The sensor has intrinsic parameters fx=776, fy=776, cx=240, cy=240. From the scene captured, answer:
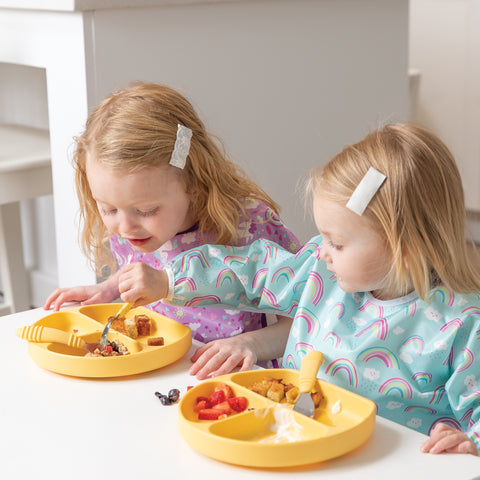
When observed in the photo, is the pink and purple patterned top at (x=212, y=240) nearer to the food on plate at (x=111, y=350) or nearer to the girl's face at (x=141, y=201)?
the girl's face at (x=141, y=201)

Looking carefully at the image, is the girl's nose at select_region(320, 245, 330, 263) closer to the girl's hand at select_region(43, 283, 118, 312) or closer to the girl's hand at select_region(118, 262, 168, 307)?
the girl's hand at select_region(118, 262, 168, 307)

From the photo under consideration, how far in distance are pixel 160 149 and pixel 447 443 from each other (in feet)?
1.95

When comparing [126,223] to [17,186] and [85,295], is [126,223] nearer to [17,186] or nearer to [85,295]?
[85,295]

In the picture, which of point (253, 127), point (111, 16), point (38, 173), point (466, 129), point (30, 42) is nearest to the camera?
point (111, 16)

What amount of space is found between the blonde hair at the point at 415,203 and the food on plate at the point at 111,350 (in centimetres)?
34

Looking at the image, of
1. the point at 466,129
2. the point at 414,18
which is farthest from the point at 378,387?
the point at 414,18

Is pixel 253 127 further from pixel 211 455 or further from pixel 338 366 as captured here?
pixel 211 455

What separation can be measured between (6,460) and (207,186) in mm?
570

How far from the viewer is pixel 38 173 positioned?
2.00 meters

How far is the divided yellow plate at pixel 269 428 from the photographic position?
0.73 metres

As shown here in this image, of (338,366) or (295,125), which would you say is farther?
(295,125)

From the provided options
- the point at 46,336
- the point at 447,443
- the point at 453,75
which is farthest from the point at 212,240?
the point at 453,75

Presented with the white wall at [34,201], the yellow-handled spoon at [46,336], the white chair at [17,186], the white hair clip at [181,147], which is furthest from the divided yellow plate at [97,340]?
the white wall at [34,201]

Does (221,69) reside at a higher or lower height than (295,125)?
higher
